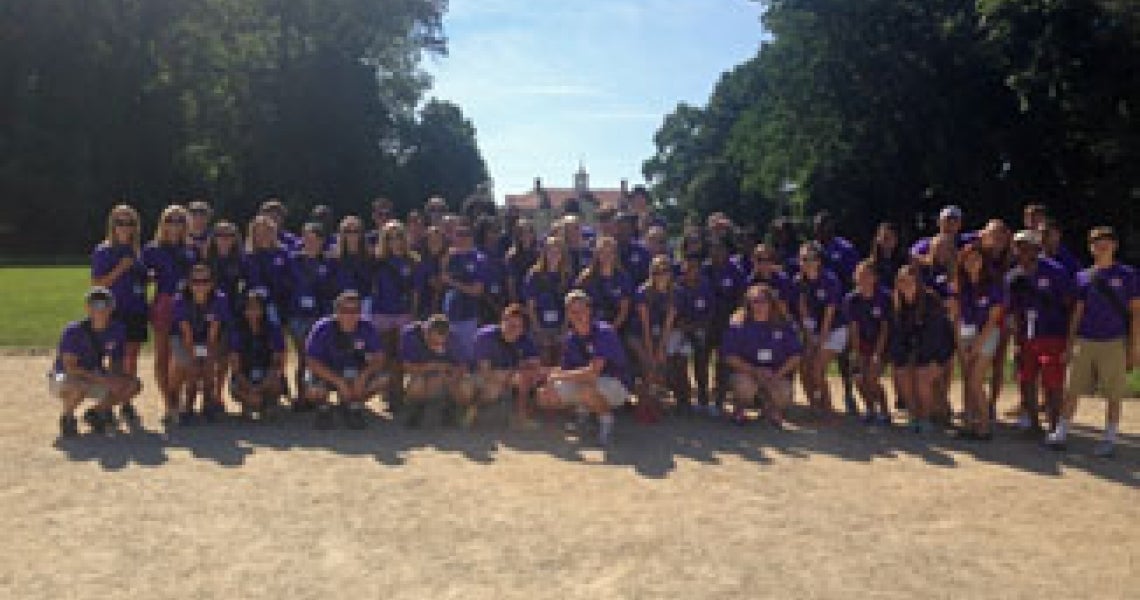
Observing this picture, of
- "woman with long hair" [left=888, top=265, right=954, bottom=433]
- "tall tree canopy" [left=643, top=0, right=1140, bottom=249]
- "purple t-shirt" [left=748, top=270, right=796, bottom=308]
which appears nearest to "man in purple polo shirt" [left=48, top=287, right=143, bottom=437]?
"purple t-shirt" [left=748, top=270, right=796, bottom=308]

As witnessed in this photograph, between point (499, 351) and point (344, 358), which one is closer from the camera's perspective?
point (344, 358)

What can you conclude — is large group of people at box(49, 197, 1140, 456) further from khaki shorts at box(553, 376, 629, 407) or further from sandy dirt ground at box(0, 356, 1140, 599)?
sandy dirt ground at box(0, 356, 1140, 599)

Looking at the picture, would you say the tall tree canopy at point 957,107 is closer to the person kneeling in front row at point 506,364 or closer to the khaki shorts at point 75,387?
the person kneeling in front row at point 506,364

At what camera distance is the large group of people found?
955 centimetres

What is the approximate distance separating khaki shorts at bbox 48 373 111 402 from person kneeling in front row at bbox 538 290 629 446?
397cm

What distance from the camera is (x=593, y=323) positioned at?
9898mm

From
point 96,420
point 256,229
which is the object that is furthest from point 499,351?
point 96,420

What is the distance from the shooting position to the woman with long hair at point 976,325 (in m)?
9.67

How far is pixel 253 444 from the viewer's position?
892 centimetres

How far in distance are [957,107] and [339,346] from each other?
86.1ft

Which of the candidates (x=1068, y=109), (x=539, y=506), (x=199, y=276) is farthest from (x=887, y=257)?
(x=1068, y=109)

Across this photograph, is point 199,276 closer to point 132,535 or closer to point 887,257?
point 132,535

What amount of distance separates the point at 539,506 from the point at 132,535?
2.55m

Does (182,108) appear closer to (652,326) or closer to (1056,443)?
(652,326)
